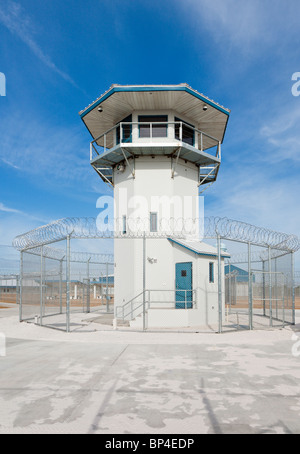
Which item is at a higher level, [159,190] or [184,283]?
[159,190]

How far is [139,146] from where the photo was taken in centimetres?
1617

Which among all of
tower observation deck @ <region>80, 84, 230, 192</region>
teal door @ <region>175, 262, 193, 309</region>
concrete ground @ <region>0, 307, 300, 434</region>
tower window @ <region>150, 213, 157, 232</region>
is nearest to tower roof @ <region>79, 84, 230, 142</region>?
tower observation deck @ <region>80, 84, 230, 192</region>

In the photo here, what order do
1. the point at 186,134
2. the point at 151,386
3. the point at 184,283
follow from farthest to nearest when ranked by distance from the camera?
1. the point at 186,134
2. the point at 184,283
3. the point at 151,386

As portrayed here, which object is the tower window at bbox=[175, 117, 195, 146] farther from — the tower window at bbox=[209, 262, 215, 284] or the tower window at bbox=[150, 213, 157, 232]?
the tower window at bbox=[209, 262, 215, 284]

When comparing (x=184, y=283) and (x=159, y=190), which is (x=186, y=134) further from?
(x=184, y=283)

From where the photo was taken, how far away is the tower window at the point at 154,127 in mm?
17516

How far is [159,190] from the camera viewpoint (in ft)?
Answer: 56.3

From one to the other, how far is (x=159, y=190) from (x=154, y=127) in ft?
11.5

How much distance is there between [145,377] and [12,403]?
2.56 m

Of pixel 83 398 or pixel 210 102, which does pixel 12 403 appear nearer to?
pixel 83 398

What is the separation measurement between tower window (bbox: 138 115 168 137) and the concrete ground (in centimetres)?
1112

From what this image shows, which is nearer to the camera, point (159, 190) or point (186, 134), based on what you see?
point (159, 190)

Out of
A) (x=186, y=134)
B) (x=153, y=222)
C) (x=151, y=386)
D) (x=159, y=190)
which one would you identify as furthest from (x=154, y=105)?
(x=151, y=386)

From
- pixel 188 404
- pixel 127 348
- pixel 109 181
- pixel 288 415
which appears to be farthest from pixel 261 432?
pixel 109 181
